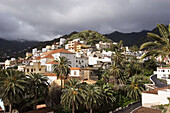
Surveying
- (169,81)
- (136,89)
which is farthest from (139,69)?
(136,89)

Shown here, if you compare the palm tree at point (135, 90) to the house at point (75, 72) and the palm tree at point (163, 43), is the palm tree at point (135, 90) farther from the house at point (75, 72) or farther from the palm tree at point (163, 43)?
the palm tree at point (163, 43)

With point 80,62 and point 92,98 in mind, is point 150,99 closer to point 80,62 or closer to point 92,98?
point 92,98

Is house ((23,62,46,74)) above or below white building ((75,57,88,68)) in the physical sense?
below

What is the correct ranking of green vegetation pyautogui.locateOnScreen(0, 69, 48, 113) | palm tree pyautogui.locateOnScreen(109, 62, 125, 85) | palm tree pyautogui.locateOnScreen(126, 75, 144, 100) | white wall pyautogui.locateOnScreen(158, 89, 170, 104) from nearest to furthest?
green vegetation pyautogui.locateOnScreen(0, 69, 48, 113), white wall pyautogui.locateOnScreen(158, 89, 170, 104), palm tree pyautogui.locateOnScreen(126, 75, 144, 100), palm tree pyautogui.locateOnScreen(109, 62, 125, 85)

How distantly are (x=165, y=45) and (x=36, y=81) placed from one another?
29.7 metres

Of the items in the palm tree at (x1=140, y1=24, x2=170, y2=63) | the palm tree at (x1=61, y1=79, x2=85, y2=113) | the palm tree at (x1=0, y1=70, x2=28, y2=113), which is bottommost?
the palm tree at (x1=61, y1=79, x2=85, y2=113)

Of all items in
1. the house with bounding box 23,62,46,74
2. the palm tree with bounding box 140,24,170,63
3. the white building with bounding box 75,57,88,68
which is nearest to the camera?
the palm tree with bounding box 140,24,170,63

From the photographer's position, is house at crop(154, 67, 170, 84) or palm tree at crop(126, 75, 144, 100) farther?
house at crop(154, 67, 170, 84)

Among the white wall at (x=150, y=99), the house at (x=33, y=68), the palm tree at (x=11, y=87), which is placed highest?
the house at (x=33, y=68)

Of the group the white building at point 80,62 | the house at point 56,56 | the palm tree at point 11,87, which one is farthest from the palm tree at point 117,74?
the palm tree at point 11,87

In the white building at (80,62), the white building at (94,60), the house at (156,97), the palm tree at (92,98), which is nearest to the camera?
the house at (156,97)

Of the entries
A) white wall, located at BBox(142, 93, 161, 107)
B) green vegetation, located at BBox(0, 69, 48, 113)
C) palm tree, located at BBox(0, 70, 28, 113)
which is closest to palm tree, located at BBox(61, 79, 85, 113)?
green vegetation, located at BBox(0, 69, 48, 113)

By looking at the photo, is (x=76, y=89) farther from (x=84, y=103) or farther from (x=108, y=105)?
(x=108, y=105)

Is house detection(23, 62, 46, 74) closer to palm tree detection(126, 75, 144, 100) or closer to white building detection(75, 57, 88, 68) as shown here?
white building detection(75, 57, 88, 68)
